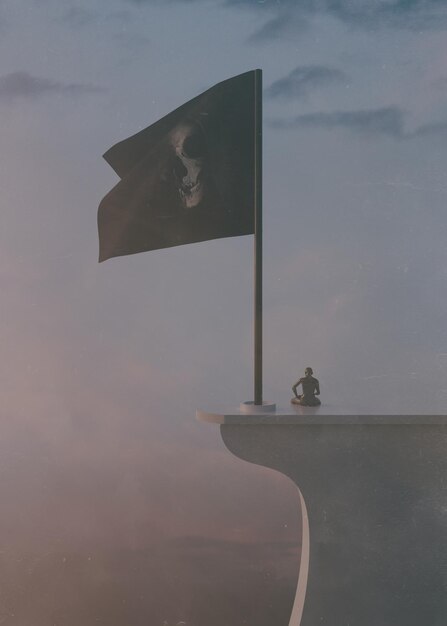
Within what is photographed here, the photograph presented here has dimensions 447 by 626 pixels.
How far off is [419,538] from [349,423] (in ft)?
5.75

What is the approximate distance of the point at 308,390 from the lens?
977 cm

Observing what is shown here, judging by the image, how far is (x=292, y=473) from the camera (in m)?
9.21

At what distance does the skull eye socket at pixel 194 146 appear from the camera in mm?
9055

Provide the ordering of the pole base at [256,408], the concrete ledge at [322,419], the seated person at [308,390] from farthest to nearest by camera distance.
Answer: the seated person at [308,390] → the pole base at [256,408] → the concrete ledge at [322,419]

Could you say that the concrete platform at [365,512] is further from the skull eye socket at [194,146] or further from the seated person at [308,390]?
the skull eye socket at [194,146]

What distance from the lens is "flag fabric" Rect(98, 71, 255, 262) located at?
9.03 m

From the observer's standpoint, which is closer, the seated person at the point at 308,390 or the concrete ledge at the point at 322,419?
the concrete ledge at the point at 322,419

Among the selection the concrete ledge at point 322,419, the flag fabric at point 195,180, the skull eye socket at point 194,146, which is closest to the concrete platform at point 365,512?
the concrete ledge at point 322,419

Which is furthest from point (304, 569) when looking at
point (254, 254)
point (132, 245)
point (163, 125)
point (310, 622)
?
point (163, 125)

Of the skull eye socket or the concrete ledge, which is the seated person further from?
the skull eye socket

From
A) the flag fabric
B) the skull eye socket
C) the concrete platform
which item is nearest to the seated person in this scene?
the concrete platform

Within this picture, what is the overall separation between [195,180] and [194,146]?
413 mm

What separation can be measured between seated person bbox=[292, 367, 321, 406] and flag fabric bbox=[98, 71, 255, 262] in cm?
213

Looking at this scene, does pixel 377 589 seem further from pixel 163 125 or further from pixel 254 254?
pixel 163 125
